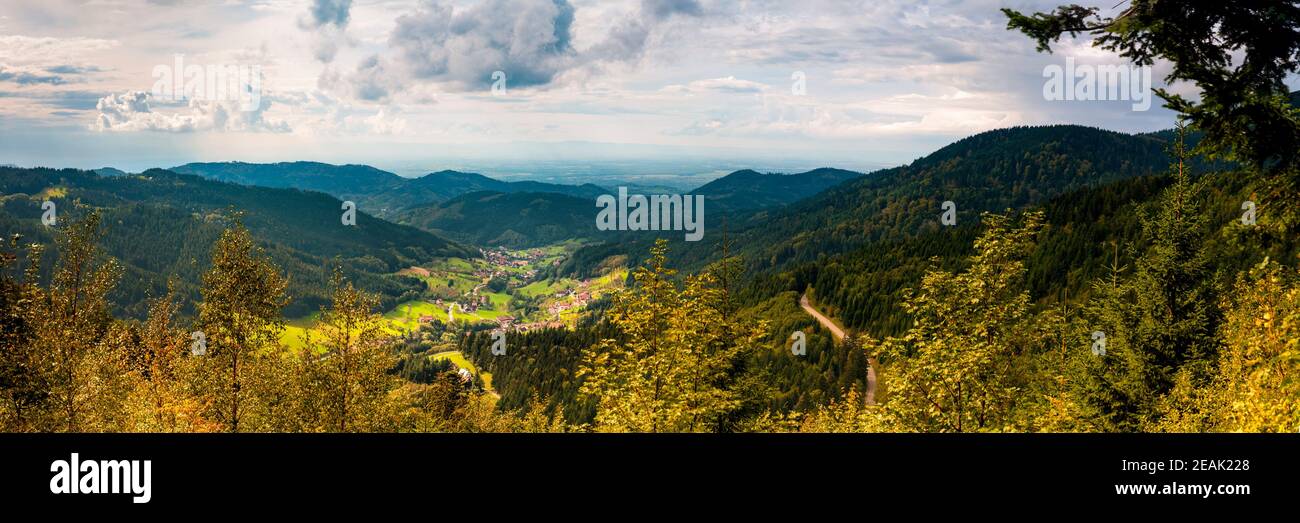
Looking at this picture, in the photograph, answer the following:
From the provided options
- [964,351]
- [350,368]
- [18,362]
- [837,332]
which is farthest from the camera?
[837,332]

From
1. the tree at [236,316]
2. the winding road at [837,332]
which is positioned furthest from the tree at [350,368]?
the winding road at [837,332]

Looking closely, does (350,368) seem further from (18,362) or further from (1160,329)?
(1160,329)

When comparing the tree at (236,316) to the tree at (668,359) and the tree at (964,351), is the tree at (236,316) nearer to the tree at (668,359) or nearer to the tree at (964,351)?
the tree at (668,359)

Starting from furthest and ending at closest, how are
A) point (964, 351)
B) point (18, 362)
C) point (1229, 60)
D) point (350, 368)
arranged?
point (350, 368)
point (18, 362)
point (964, 351)
point (1229, 60)

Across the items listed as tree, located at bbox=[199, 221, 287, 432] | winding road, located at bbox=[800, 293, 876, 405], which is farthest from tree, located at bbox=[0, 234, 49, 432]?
winding road, located at bbox=[800, 293, 876, 405]

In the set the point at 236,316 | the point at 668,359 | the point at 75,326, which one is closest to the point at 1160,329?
the point at 668,359

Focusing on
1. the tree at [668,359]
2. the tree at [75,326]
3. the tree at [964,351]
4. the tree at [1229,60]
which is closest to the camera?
the tree at [1229,60]
